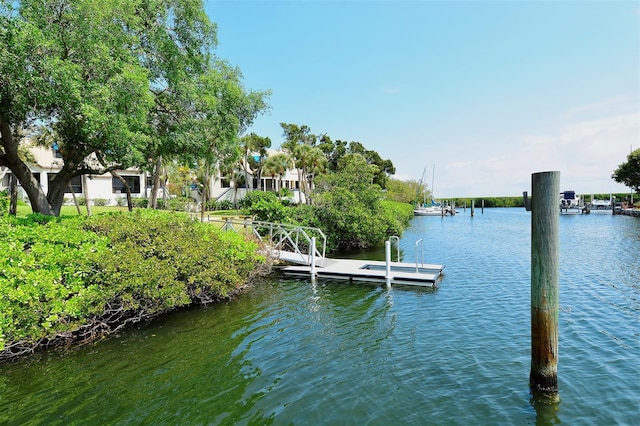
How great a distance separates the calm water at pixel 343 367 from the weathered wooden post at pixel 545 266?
0.88 metres

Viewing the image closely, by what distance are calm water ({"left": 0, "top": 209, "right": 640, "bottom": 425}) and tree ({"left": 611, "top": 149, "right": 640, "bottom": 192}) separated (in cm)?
5669

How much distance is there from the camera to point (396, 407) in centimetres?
587

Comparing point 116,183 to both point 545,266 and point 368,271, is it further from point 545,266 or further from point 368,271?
point 545,266

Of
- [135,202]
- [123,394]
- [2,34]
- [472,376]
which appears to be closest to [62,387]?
[123,394]

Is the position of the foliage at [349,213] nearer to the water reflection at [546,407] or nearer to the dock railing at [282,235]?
the dock railing at [282,235]

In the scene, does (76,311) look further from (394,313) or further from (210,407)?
(394,313)

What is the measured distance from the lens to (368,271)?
14930mm

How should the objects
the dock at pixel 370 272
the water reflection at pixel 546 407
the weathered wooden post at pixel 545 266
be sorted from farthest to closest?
the dock at pixel 370 272
the weathered wooden post at pixel 545 266
the water reflection at pixel 546 407

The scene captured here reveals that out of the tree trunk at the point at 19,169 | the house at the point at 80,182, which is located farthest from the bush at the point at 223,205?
the tree trunk at the point at 19,169

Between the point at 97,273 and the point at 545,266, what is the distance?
331 inches

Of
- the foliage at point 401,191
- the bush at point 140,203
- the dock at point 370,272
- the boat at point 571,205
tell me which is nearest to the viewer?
the dock at point 370,272

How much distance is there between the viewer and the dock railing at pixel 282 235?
1609 centimetres

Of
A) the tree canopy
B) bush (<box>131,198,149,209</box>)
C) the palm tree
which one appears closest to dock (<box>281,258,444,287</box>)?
the tree canopy

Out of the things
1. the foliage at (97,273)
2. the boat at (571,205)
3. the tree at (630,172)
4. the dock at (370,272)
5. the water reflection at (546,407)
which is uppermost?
the tree at (630,172)
